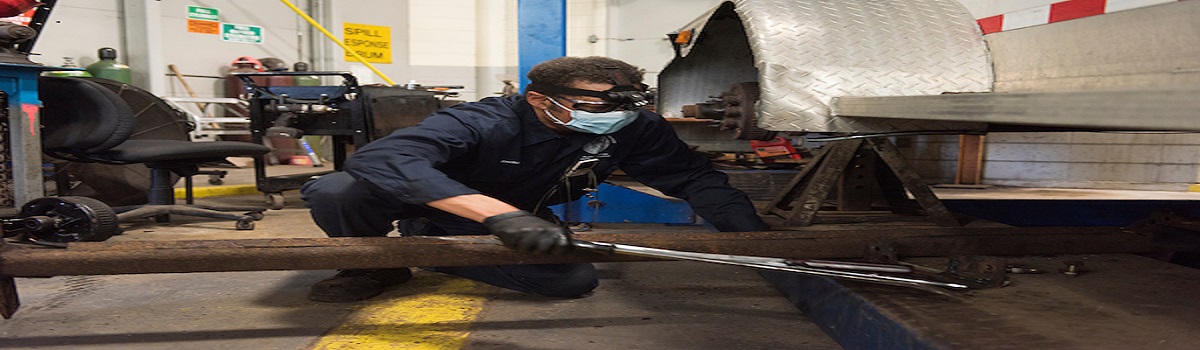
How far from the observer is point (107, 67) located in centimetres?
557

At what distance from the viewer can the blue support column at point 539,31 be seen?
3.12m

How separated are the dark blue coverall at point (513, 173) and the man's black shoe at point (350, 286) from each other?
0.56 feet

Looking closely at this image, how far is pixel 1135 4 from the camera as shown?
3.02m

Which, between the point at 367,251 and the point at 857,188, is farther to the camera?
the point at 857,188

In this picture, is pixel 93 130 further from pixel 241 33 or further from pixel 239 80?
pixel 241 33

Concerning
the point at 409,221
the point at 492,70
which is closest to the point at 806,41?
the point at 409,221

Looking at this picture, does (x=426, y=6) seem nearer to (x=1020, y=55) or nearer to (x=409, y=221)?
(x=409, y=221)

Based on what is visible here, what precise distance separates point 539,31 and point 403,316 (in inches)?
67.7

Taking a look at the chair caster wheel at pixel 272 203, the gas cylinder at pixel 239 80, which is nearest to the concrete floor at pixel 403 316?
→ the chair caster wheel at pixel 272 203

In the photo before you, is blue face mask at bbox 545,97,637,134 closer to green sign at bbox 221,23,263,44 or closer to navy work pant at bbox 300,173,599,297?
navy work pant at bbox 300,173,599,297

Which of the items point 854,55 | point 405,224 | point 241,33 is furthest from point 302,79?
point 854,55

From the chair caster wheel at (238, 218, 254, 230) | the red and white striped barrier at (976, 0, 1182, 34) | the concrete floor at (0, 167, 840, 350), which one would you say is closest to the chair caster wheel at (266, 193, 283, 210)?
the chair caster wheel at (238, 218, 254, 230)

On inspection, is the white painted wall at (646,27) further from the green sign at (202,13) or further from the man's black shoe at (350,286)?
the man's black shoe at (350,286)

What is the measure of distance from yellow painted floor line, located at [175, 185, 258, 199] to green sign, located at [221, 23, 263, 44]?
2713 millimetres
